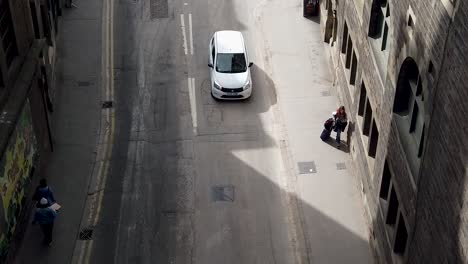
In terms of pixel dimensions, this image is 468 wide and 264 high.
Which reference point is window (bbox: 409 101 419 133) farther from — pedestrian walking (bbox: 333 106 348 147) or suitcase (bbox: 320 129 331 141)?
suitcase (bbox: 320 129 331 141)

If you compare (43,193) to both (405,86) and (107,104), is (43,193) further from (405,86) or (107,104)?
(405,86)

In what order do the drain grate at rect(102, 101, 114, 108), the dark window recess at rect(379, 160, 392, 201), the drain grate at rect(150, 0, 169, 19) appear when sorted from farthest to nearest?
the drain grate at rect(150, 0, 169, 19) < the drain grate at rect(102, 101, 114, 108) < the dark window recess at rect(379, 160, 392, 201)

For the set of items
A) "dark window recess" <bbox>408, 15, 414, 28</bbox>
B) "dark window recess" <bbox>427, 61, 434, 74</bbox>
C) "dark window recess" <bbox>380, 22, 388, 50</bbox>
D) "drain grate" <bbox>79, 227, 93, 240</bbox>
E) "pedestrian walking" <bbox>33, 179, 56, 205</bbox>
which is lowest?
"drain grate" <bbox>79, 227, 93, 240</bbox>

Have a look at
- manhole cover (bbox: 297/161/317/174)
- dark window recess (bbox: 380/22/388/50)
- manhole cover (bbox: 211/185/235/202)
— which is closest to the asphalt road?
manhole cover (bbox: 211/185/235/202)

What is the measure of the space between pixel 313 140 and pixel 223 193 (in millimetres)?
4563

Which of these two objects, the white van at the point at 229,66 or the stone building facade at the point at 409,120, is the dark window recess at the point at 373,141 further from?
the white van at the point at 229,66

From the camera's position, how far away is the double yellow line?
25391 millimetres

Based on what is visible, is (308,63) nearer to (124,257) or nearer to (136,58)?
(136,58)

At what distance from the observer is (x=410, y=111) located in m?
20.7

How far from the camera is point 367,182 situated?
25062mm

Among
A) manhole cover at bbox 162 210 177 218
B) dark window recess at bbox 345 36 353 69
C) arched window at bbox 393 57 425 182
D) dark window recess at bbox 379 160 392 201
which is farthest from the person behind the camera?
dark window recess at bbox 345 36 353 69

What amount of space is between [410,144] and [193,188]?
9.35m

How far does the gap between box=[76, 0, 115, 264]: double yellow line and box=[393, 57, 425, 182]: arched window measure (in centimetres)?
1080

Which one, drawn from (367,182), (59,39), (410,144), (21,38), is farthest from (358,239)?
(59,39)
